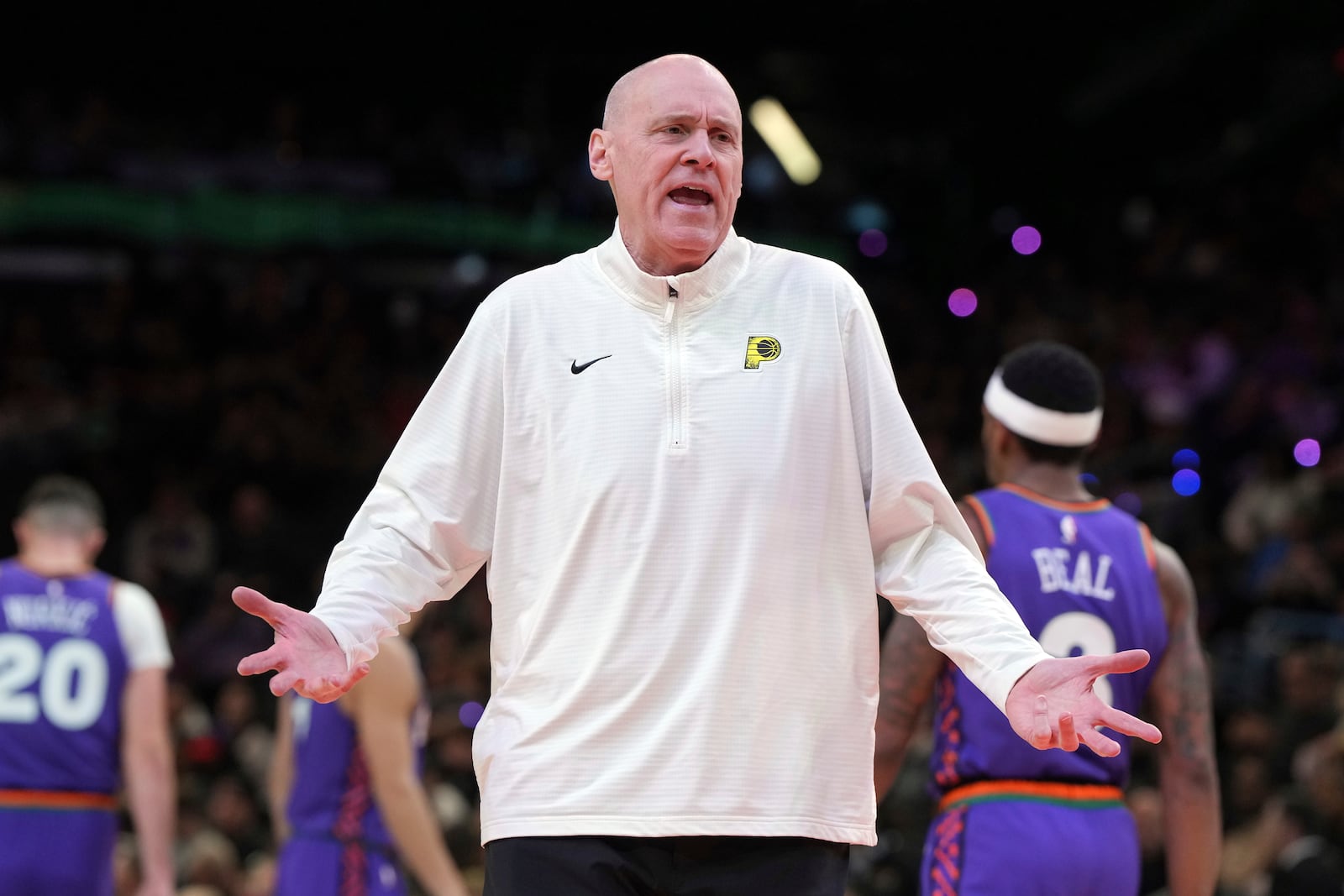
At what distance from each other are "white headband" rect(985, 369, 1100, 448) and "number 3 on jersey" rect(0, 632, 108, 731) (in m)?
3.80

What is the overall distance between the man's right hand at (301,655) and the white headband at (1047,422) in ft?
7.70

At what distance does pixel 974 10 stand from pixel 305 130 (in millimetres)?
7226

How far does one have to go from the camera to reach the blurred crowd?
11.9 m

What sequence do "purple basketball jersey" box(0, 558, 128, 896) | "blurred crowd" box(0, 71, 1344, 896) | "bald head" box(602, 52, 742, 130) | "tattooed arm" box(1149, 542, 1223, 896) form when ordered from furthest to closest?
"blurred crowd" box(0, 71, 1344, 896), "purple basketball jersey" box(0, 558, 128, 896), "tattooed arm" box(1149, 542, 1223, 896), "bald head" box(602, 52, 742, 130)

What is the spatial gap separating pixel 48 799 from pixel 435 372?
32.0ft

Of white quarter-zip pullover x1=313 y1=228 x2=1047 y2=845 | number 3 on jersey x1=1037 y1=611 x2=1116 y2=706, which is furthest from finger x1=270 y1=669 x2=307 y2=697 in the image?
number 3 on jersey x1=1037 y1=611 x2=1116 y2=706

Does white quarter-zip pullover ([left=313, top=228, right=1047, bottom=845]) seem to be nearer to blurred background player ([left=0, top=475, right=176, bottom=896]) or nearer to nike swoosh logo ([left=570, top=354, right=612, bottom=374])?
nike swoosh logo ([left=570, top=354, right=612, bottom=374])

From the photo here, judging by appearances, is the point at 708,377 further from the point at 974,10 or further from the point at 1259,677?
the point at 974,10

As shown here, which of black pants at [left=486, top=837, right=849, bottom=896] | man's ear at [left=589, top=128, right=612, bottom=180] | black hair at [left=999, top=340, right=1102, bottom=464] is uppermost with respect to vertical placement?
man's ear at [left=589, top=128, right=612, bottom=180]

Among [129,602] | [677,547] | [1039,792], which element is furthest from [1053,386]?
[129,602]

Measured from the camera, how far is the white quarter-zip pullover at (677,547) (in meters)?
3.27

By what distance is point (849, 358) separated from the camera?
3.61 meters

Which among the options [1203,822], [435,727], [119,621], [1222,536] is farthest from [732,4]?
[1203,822]

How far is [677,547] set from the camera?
335 centimetres
